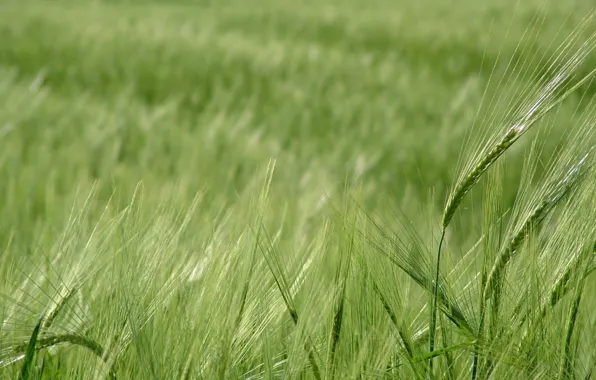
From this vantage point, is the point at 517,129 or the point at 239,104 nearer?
the point at 517,129

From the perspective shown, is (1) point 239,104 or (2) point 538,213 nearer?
(2) point 538,213

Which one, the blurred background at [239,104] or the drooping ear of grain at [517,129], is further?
the blurred background at [239,104]

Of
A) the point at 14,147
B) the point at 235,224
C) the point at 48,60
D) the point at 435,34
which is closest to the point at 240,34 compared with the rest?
the point at 435,34

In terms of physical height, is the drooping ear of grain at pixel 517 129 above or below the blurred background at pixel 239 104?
below

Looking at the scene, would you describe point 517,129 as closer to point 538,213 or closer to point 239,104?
point 538,213

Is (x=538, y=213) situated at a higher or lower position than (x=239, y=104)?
lower

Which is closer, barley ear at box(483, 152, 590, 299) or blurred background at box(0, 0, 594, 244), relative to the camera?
barley ear at box(483, 152, 590, 299)

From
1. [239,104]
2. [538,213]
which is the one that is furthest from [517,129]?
[239,104]

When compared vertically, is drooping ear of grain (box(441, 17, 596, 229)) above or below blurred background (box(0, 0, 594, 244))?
below

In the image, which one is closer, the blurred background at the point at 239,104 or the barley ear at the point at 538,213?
the barley ear at the point at 538,213

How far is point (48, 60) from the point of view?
310 cm

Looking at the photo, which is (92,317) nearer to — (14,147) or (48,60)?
(14,147)

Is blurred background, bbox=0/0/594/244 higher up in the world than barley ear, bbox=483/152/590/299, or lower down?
higher up

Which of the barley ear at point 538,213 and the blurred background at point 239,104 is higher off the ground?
the blurred background at point 239,104
